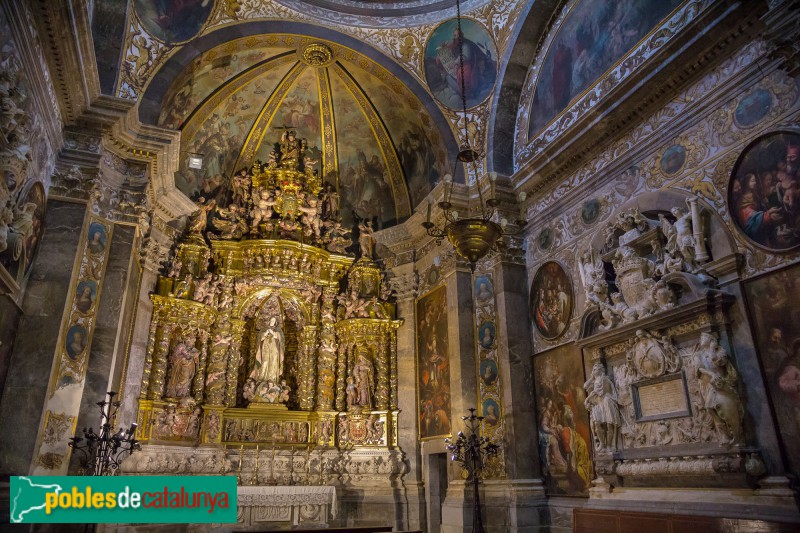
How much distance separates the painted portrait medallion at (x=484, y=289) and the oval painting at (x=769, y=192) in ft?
18.3

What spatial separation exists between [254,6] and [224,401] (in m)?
9.52

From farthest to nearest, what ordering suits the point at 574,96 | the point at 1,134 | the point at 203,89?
the point at 203,89 < the point at 574,96 < the point at 1,134

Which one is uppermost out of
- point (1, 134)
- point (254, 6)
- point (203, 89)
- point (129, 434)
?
point (254, 6)

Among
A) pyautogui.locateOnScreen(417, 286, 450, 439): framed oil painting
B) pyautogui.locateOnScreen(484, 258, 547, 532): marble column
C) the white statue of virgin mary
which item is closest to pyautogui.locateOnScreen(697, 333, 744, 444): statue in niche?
pyautogui.locateOnScreen(484, 258, 547, 532): marble column

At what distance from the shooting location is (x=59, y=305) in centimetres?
917

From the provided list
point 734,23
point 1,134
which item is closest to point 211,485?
point 1,134

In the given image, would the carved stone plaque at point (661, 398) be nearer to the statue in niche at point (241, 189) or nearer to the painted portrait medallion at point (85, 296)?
the painted portrait medallion at point (85, 296)

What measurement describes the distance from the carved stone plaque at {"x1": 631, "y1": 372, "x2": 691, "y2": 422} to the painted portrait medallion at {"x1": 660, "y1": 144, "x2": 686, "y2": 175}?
3316 mm

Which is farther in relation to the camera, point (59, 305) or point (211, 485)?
point (59, 305)

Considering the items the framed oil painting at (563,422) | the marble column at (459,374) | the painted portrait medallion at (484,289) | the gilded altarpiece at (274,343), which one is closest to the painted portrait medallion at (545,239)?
the painted portrait medallion at (484,289)

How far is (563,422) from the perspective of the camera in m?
10.9

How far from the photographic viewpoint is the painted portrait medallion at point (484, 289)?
42.1 feet

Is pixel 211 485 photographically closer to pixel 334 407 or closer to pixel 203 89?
pixel 334 407

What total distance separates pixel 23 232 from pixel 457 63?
10275 millimetres
